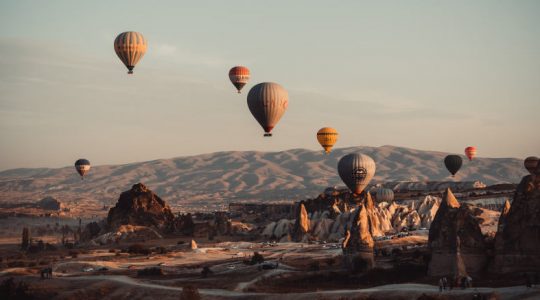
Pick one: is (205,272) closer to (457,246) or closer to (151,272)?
(151,272)

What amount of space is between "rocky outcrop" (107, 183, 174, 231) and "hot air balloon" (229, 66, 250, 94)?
2673cm

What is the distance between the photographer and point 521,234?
64812mm

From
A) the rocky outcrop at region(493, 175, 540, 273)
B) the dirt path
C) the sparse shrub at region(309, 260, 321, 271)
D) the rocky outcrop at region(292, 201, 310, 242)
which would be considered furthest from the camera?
the rocky outcrop at region(292, 201, 310, 242)

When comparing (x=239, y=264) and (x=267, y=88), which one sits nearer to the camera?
(x=239, y=264)

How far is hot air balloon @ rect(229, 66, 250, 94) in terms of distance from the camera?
4729 inches

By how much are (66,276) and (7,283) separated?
11.3 m

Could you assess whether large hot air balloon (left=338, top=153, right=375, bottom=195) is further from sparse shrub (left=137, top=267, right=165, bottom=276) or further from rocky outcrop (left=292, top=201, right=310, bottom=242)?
sparse shrub (left=137, top=267, right=165, bottom=276)

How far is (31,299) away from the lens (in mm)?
69438

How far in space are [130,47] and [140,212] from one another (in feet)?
107

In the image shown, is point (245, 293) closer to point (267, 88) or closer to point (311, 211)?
point (267, 88)

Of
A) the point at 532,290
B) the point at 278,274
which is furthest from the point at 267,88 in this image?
the point at 532,290

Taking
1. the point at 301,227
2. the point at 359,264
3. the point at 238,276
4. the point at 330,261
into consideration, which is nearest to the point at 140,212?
the point at 301,227

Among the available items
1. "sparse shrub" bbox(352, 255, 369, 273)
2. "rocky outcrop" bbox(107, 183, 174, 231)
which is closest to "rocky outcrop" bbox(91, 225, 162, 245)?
"rocky outcrop" bbox(107, 183, 174, 231)

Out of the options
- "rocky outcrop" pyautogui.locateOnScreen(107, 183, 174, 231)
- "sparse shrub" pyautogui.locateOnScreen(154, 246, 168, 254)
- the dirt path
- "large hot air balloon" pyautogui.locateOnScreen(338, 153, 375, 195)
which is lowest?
the dirt path
